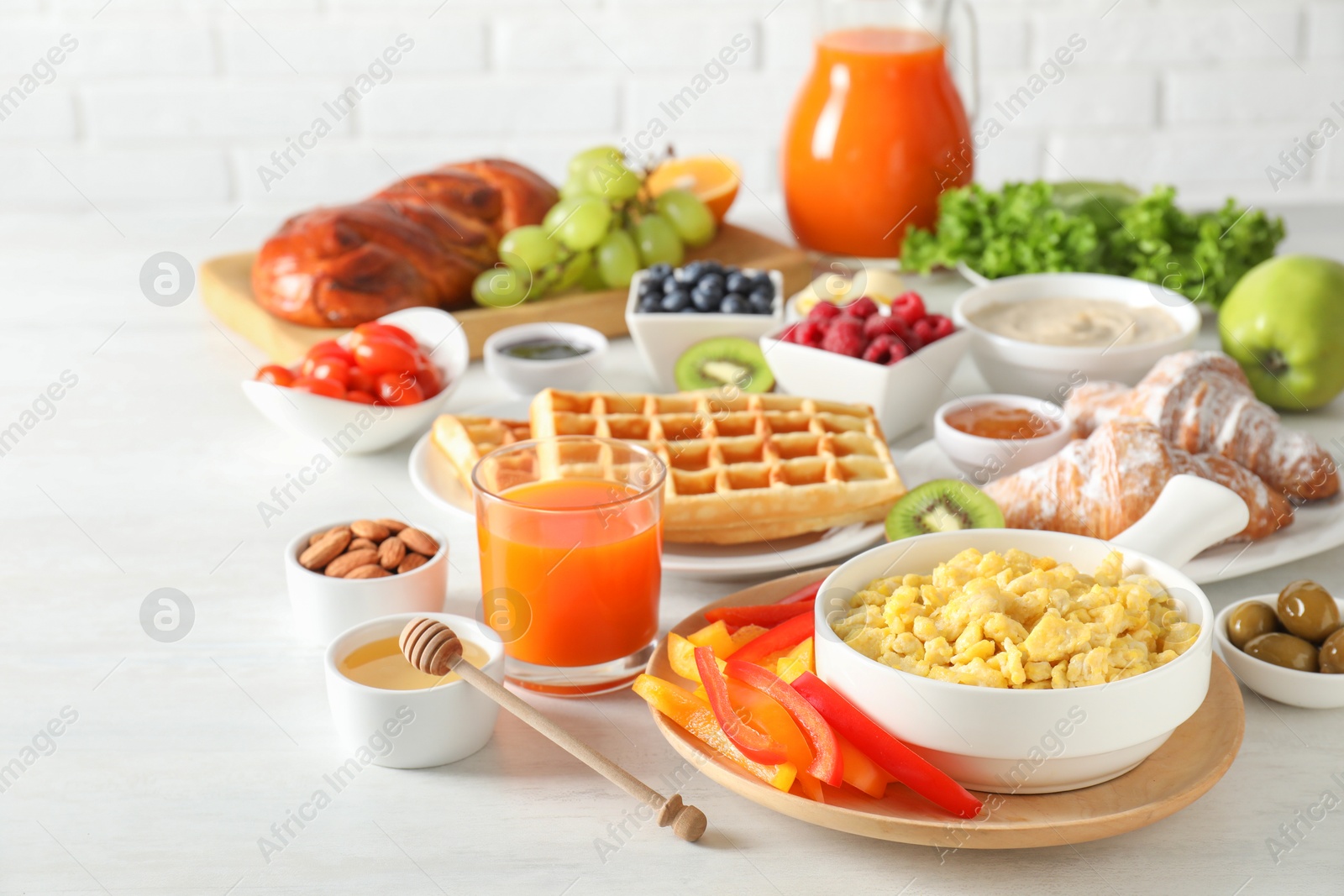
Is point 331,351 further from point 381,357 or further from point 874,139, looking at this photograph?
point 874,139

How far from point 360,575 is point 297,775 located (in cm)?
25

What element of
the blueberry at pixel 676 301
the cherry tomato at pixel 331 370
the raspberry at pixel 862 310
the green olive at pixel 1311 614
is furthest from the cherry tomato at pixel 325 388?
the green olive at pixel 1311 614

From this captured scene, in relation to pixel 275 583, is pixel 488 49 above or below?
above

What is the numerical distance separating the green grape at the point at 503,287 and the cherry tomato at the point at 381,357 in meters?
0.43

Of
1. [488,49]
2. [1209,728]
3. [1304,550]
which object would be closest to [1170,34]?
[488,49]

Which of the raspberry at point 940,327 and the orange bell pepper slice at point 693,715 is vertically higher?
the raspberry at point 940,327

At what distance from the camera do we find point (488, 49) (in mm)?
3516

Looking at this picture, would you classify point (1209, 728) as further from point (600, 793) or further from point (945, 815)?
point (600, 793)

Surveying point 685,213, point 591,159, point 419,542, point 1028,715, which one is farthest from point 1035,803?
point 591,159

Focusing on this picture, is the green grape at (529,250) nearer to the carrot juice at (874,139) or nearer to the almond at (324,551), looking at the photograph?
the carrot juice at (874,139)

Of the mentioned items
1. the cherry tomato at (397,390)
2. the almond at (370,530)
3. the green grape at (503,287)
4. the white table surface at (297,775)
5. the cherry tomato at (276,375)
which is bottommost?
the white table surface at (297,775)

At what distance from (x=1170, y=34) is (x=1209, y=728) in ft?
9.45

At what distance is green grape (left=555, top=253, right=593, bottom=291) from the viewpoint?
236 cm

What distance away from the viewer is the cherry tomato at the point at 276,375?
1.87 meters
